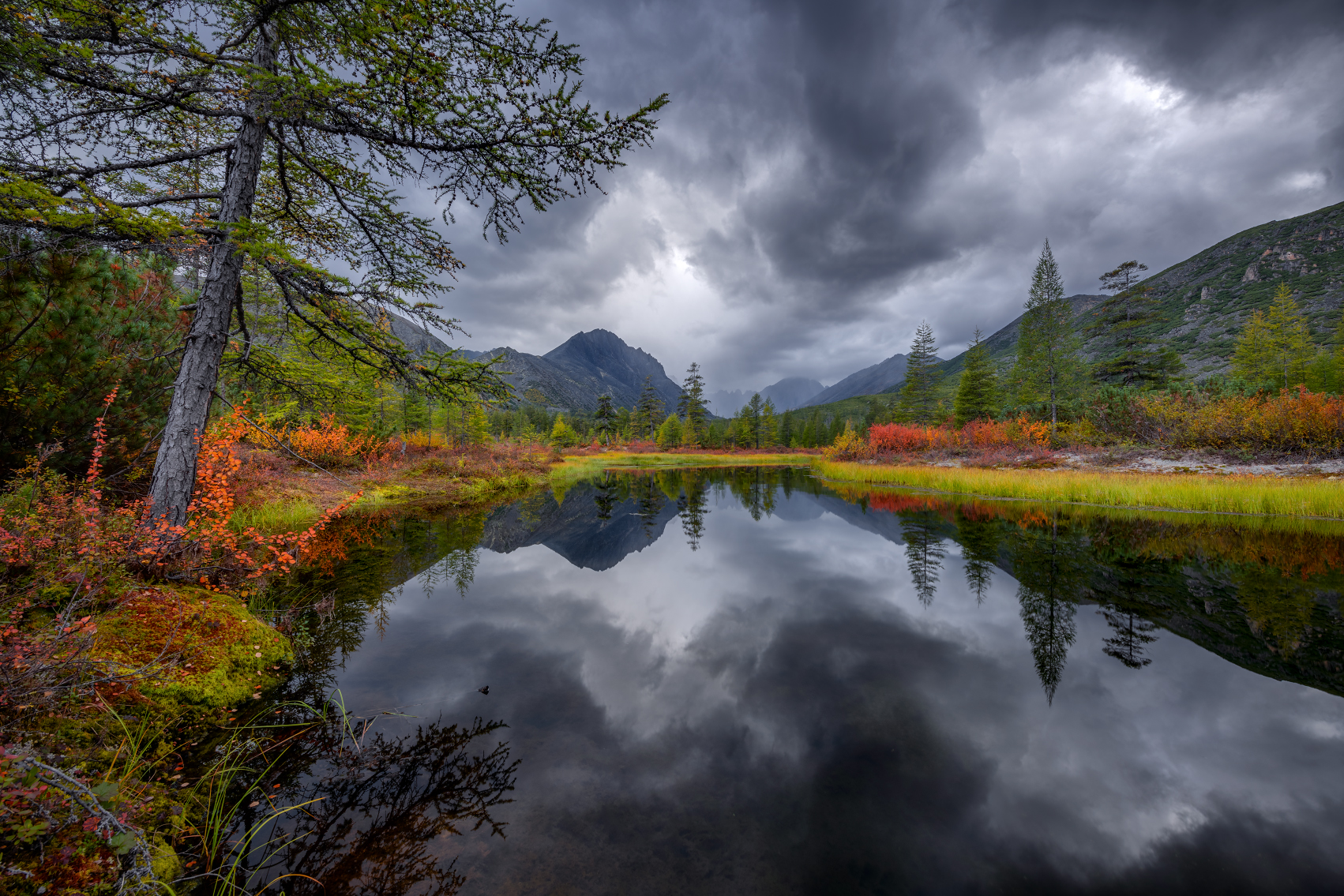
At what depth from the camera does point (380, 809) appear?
9.62 ft

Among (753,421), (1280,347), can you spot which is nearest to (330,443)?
(753,421)

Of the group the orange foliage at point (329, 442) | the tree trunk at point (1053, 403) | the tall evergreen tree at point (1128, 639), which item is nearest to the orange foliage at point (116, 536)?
the tall evergreen tree at point (1128, 639)

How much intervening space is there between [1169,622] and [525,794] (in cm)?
894

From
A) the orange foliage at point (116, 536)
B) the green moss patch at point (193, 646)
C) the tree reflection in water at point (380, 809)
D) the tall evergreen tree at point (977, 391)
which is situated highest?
the tall evergreen tree at point (977, 391)

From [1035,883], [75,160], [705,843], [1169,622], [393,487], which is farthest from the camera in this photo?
[393,487]

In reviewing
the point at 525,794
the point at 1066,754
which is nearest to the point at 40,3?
the point at 525,794

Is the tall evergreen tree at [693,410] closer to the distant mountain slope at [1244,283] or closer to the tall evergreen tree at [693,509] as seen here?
the tall evergreen tree at [693,509]

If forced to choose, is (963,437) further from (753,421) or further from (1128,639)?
(753,421)

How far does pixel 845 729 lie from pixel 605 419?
219 feet

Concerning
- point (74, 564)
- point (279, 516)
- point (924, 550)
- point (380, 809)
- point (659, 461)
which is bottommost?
point (924, 550)

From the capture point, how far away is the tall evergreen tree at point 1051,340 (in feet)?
102

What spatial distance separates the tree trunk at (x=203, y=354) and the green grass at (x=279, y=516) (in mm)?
4040

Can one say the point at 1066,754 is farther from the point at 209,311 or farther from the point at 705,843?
the point at 209,311

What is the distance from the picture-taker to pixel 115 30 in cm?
420
